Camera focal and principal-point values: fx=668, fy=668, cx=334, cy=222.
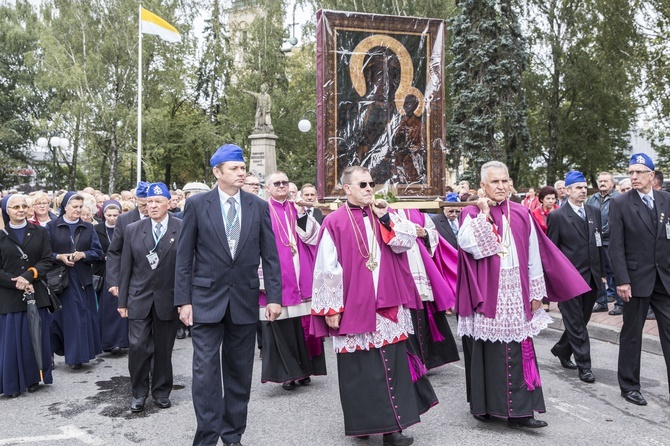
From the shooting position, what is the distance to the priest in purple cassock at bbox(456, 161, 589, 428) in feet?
16.8

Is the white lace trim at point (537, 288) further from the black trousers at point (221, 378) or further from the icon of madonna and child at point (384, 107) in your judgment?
the icon of madonna and child at point (384, 107)

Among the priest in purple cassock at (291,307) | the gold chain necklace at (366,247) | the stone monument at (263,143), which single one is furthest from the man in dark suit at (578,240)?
the stone monument at (263,143)

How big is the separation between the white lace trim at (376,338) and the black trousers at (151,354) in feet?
6.41

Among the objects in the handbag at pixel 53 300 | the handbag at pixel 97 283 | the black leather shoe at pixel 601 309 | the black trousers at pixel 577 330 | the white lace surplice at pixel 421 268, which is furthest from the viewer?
the black leather shoe at pixel 601 309

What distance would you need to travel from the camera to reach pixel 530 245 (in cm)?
537

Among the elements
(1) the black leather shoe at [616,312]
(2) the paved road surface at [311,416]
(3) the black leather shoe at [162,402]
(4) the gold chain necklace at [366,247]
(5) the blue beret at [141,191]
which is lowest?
→ (2) the paved road surface at [311,416]

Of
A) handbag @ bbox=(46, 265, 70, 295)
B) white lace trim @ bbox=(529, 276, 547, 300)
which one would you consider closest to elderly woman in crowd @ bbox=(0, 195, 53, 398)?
handbag @ bbox=(46, 265, 70, 295)

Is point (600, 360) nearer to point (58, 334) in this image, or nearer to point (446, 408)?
point (446, 408)

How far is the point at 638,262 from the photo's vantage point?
19.7 feet

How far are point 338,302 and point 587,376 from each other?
3221mm

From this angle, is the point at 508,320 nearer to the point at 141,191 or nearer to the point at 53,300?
the point at 141,191

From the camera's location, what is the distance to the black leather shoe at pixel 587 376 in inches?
262

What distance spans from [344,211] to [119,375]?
372cm

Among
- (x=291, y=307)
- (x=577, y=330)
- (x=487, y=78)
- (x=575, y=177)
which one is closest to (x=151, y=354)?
(x=291, y=307)
